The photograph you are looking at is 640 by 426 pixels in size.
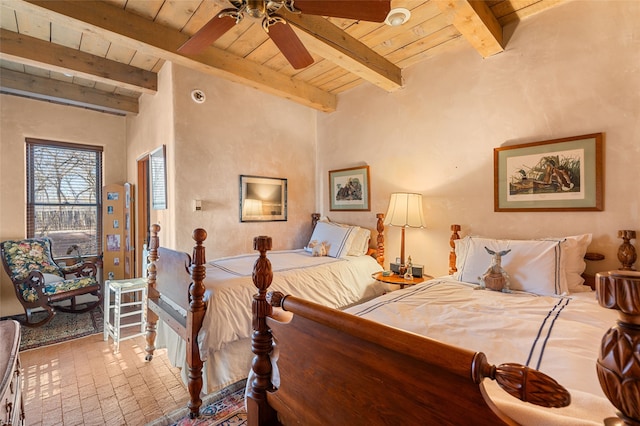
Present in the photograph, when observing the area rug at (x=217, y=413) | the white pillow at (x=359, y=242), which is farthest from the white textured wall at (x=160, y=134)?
the white pillow at (x=359, y=242)

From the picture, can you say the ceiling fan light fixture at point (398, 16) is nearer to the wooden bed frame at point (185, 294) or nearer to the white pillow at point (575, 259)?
the white pillow at point (575, 259)

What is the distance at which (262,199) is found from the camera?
3582mm

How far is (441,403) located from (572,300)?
159 cm

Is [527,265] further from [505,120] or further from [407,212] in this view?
[505,120]

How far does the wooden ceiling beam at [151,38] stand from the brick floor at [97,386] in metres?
2.64

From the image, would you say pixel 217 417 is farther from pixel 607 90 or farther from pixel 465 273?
pixel 607 90

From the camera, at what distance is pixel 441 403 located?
657 mm

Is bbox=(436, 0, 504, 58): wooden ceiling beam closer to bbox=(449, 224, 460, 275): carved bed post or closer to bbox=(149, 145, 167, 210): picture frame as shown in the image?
bbox=(449, 224, 460, 275): carved bed post

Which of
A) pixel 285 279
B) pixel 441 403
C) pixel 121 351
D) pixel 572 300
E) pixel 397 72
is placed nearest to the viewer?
pixel 441 403

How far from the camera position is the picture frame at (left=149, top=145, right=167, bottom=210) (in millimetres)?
3111

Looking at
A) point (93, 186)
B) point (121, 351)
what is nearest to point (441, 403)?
point (121, 351)

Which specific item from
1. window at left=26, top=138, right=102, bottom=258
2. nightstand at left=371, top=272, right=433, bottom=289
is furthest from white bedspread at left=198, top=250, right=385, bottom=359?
window at left=26, top=138, right=102, bottom=258

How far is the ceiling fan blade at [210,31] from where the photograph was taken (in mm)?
1629

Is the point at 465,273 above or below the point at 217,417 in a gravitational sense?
above
